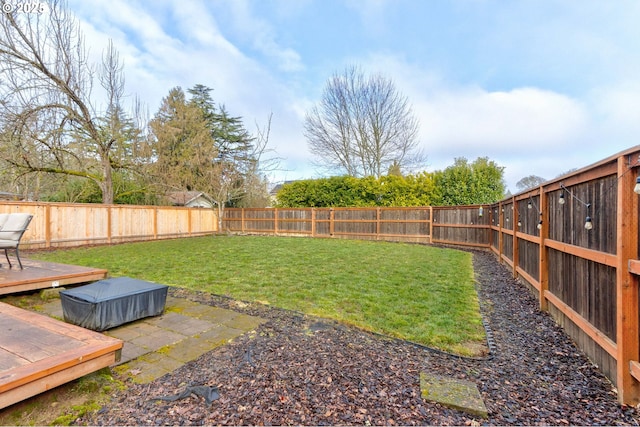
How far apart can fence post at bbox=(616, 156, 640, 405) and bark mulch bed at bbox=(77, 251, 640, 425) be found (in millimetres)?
136

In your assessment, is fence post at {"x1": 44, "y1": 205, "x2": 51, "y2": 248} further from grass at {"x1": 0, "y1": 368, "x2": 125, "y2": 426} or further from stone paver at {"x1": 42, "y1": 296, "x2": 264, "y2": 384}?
grass at {"x1": 0, "y1": 368, "x2": 125, "y2": 426}

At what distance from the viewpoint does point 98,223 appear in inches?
392

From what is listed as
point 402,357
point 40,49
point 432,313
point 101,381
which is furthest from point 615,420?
point 40,49

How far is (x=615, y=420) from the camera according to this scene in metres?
1.57

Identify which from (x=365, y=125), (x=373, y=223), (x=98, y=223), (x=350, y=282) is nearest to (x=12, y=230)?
(x=350, y=282)

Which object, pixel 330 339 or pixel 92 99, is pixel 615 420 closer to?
pixel 330 339

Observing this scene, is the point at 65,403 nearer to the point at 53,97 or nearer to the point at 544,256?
the point at 544,256

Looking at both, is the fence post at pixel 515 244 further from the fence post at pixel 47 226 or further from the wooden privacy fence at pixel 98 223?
the fence post at pixel 47 226

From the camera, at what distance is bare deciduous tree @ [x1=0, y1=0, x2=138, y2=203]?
9.07m

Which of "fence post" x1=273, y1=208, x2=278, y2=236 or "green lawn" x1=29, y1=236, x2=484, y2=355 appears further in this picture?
"fence post" x1=273, y1=208, x2=278, y2=236

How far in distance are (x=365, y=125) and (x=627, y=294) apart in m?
15.5

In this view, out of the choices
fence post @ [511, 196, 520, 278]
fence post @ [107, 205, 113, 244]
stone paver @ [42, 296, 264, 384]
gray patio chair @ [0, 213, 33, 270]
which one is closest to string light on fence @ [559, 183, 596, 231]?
fence post @ [511, 196, 520, 278]

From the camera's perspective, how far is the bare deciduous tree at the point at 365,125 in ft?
52.6

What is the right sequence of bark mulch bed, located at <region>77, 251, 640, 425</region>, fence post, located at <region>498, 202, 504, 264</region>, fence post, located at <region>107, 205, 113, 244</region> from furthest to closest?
fence post, located at <region>107, 205, 113, 244</region>, fence post, located at <region>498, 202, 504, 264</region>, bark mulch bed, located at <region>77, 251, 640, 425</region>
